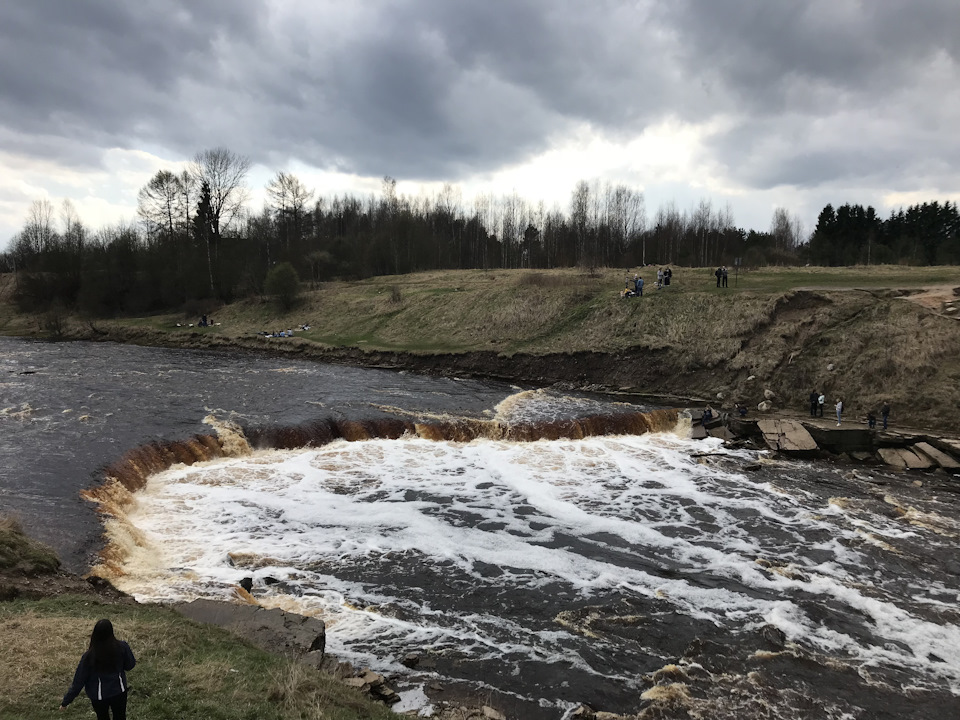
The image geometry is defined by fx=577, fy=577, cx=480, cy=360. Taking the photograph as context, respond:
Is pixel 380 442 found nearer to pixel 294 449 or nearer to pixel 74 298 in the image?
pixel 294 449

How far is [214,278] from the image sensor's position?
65.6 metres

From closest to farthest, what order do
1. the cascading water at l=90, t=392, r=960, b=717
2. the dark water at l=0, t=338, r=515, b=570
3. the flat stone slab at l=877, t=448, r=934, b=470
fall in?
the cascading water at l=90, t=392, r=960, b=717
the dark water at l=0, t=338, r=515, b=570
the flat stone slab at l=877, t=448, r=934, b=470

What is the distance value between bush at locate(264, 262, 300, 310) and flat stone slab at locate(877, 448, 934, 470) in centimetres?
5258

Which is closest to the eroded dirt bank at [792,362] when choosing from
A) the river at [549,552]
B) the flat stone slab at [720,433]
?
the flat stone slab at [720,433]

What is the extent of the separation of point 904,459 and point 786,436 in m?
4.26

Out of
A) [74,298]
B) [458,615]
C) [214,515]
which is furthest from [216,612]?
[74,298]

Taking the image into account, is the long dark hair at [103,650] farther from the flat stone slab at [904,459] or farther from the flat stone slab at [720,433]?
the flat stone slab at [904,459]

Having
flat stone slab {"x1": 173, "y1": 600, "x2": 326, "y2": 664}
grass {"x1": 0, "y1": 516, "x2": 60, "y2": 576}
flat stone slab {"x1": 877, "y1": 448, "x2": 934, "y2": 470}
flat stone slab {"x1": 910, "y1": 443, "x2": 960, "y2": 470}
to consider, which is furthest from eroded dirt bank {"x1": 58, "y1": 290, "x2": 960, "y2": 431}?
grass {"x1": 0, "y1": 516, "x2": 60, "y2": 576}

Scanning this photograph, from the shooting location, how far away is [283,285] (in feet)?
196

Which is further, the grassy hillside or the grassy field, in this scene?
the grassy hillside

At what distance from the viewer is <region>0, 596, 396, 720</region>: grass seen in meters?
6.85

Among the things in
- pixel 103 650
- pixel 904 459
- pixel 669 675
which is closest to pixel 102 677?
pixel 103 650

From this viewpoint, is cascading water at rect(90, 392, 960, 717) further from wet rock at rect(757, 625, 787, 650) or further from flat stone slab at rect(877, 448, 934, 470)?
flat stone slab at rect(877, 448, 934, 470)

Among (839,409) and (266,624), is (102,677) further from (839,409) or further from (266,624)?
(839,409)
